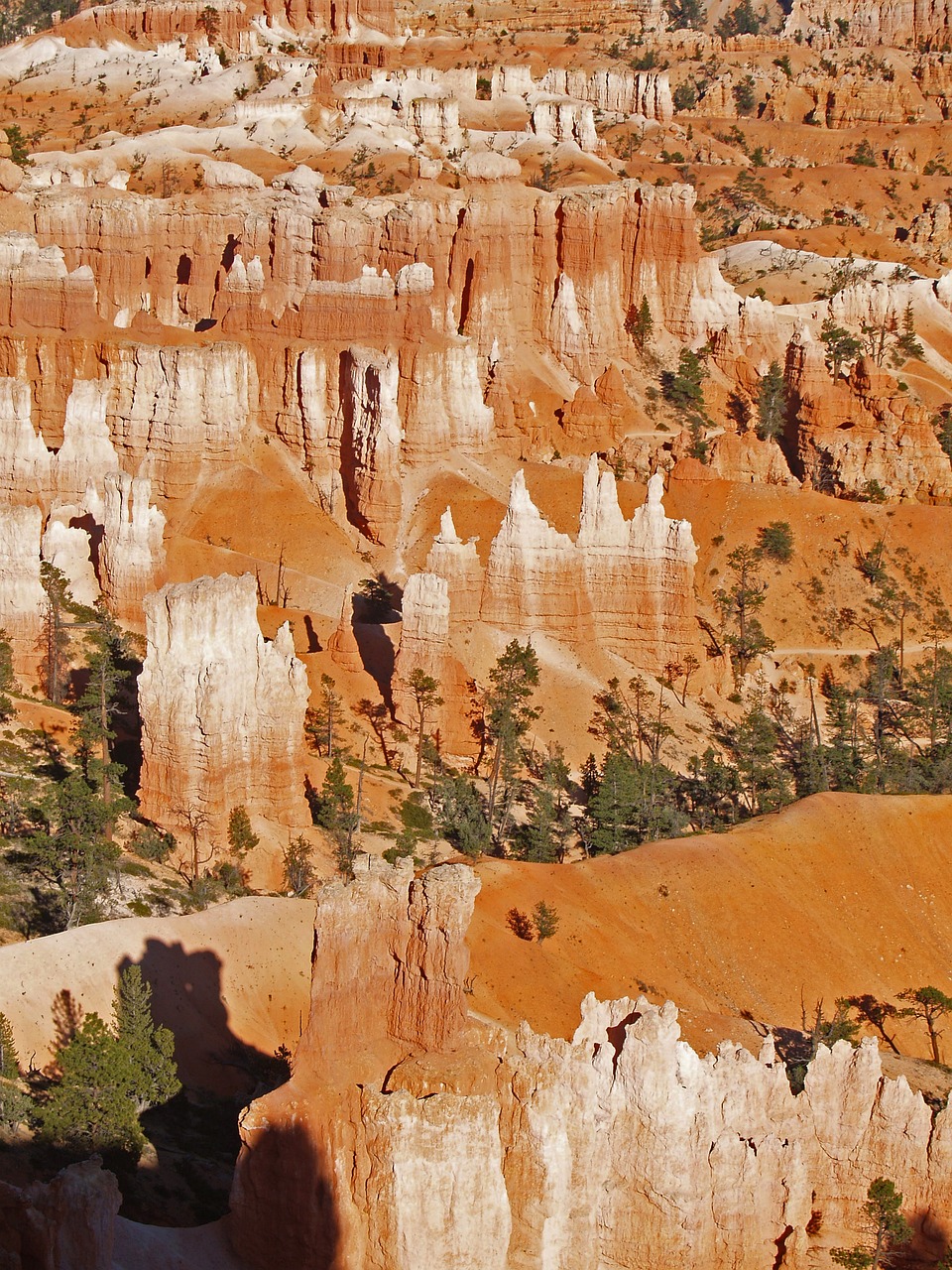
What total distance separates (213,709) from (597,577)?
975 inches

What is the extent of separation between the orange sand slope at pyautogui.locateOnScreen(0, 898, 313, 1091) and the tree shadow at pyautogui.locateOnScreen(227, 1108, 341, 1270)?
303 inches

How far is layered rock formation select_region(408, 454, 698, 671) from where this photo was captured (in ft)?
244

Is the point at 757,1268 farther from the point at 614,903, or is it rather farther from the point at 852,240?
the point at 852,240

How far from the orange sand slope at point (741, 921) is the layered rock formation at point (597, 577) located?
17119 mm

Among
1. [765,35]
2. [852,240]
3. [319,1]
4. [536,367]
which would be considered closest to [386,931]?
[536,367]

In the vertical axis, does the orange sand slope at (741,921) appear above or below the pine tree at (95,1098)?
below

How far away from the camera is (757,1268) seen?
37.5m

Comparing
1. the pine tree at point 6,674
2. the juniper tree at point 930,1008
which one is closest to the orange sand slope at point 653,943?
the juniper tree at point 930,1008

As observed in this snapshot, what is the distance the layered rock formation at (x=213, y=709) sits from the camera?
55.1 m

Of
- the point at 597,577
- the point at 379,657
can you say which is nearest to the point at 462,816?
the point at 379,657

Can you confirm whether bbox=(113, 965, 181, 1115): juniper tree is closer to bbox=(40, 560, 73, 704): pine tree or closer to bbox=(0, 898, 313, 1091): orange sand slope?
bbox=(0, 898, 313, 1091): orange sand slope

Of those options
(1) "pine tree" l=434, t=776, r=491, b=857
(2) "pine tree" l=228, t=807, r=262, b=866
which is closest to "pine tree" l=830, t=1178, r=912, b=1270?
(1) "pine tree" l=434, t=776, r=491, b=857

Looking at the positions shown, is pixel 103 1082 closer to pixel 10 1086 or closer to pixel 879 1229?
pixel 10 1086

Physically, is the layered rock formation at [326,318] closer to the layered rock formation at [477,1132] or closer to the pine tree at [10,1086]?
the pine tree at [10,1086]
